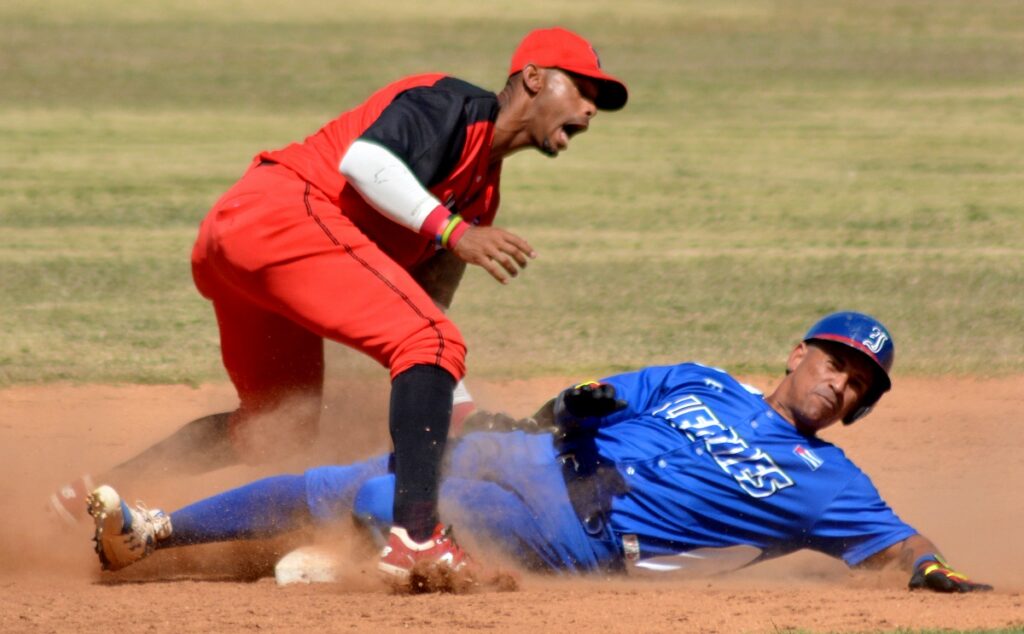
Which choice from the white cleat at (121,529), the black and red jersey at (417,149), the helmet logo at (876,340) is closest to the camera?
the white cleat at (121,529)

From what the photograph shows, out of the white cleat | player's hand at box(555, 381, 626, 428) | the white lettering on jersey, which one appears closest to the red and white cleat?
player's hand at box(555, 381, 626, 428)

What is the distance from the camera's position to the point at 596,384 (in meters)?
5.13

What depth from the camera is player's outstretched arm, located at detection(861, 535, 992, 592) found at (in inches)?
191

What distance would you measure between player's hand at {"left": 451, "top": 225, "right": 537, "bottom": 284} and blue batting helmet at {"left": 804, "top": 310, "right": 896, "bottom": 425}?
1.10 metres

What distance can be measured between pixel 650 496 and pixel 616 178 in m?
10.9

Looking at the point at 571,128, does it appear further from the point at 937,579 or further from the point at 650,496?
the point at 937,579

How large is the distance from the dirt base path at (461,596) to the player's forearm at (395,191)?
1.09m

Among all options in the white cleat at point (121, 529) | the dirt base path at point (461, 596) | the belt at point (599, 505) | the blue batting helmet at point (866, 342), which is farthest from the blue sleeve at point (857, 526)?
the white cleat at point (121, 529)

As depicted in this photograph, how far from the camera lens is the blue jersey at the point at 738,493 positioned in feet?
16.5

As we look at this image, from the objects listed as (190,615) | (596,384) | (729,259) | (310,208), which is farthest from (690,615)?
(729,259)

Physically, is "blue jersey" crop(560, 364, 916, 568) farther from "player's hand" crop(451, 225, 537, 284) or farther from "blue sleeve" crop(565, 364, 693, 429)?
"player's hand" crop(451, 225, 537, 284)

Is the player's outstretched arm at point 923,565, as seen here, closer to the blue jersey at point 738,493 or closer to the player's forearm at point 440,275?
the blue jersey at point 738,493

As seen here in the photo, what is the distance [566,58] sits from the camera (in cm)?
523

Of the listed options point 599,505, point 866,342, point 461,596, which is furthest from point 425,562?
point 866,342
